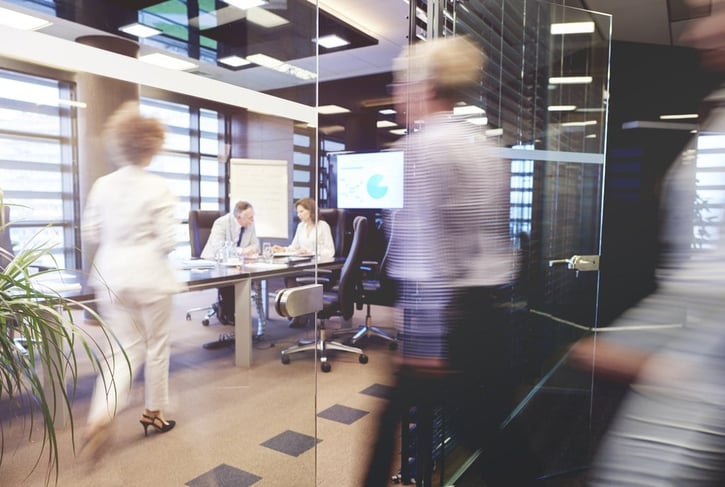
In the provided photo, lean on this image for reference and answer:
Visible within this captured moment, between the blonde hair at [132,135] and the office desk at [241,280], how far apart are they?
0.53 m

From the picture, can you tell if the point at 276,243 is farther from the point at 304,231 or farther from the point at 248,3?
the point at 248,3

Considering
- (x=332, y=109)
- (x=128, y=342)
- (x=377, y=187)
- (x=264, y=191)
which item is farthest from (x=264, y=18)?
(x=332, y=109)

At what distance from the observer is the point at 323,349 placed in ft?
12.9

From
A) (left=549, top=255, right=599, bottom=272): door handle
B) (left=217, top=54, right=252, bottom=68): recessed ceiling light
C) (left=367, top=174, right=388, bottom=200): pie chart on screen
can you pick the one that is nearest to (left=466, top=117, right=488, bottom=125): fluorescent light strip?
(left=217, top=54, right=252, bottom=68): recessed ceiling light

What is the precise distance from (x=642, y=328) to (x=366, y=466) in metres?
0.92

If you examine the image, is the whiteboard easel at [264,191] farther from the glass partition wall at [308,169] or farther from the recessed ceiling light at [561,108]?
the recessed ceiling light at [561,108]

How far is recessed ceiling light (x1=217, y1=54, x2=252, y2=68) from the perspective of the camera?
4.65 ft

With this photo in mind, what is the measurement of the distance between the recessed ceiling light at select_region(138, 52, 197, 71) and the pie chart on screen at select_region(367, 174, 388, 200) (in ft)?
16.8

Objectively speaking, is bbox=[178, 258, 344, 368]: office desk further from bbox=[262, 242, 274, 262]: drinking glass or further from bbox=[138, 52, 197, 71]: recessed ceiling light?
bbox=[138, 52, 197, 71]: recessed ceiling light

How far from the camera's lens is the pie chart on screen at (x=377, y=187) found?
6.47 metres

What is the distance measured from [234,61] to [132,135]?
16.5 inches

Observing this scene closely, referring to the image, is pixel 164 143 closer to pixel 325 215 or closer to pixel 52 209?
pixel 52 209

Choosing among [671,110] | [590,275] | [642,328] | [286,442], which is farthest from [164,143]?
[671,110]

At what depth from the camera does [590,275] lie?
8.38ft
